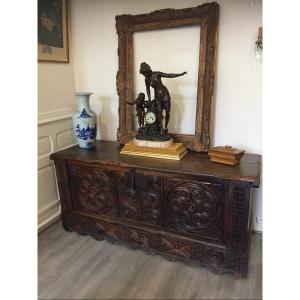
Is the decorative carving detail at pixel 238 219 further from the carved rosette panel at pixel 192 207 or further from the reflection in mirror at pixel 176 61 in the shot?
the reflection in mirror at pixel 176 61

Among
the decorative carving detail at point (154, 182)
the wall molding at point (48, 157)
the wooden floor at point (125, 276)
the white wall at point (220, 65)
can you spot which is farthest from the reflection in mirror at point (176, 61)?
the wooden floor at point (125, 276)

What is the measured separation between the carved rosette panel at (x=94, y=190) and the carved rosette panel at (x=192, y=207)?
0.47 meters

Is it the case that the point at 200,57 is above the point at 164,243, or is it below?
above

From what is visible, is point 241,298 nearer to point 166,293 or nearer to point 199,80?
point 166,293

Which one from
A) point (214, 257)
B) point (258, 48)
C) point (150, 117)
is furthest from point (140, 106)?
point (214, 257)

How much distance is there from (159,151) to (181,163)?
0.65 ft

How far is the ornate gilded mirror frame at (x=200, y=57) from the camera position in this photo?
6.25 ft

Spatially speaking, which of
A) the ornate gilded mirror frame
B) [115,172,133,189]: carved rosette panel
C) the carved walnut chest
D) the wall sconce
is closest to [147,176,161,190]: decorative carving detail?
the carved walnut chest

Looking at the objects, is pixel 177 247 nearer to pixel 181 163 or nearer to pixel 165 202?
pixel 165 202

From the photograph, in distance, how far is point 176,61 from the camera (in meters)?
2.08

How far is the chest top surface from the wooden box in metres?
0.03
